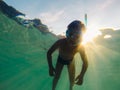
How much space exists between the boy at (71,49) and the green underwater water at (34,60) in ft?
63.2

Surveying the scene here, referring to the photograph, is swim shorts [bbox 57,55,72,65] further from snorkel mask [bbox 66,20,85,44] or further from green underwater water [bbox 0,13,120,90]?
green underwater water [bbox 0,13,120,90]

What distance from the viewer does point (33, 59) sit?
113 ft

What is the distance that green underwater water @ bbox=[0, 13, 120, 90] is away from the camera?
1017 inches

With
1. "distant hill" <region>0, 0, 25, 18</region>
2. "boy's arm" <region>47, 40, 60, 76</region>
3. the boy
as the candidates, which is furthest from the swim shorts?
"distant hill" <region>0, 0, 25, 18</region>

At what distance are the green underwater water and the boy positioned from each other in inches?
759

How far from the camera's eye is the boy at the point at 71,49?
12.8ft

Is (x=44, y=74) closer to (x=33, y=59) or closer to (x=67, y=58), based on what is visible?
(x=33, y=59)

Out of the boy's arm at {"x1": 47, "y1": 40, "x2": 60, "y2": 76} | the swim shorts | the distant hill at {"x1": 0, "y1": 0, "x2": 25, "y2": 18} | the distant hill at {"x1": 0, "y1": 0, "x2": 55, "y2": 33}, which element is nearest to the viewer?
the boy's arm at {"x1": 47, "y1": 40, "x2": 60, "y2": 76}

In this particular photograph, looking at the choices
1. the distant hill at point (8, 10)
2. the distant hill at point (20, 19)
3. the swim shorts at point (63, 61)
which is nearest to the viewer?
the swim shorts at point (63, 61)

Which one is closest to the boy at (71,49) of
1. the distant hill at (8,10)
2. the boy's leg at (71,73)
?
the boy's leg at (71,73)

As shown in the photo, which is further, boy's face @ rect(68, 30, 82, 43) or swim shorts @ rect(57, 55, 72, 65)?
swim shorts @ rect(57, 55, 72, 65)

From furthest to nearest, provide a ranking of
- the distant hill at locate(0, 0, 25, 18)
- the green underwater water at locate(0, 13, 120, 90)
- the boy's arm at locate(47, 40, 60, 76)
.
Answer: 1. the green underwater water at locate(0, 13, 120, 90)
2. the distant hill at locate(0, 0, 25, 18)
3. the boy's arm at locate(47, 40, 60, 76)

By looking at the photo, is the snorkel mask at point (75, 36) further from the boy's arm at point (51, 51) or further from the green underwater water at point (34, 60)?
the green underwater water at point (34, 60)

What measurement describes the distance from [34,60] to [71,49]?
31.2 m
